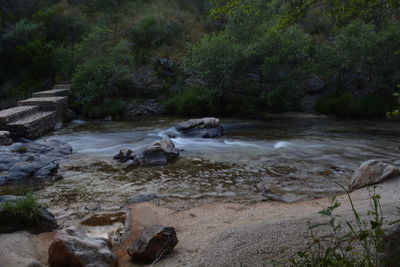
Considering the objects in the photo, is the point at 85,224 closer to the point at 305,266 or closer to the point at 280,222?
the point at 280,222

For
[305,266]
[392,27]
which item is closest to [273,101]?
[392,27]

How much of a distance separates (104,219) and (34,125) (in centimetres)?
839

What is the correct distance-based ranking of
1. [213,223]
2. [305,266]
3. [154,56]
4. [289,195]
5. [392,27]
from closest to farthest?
[305,266], [213,223], [289,195], [392,27], [154,56]

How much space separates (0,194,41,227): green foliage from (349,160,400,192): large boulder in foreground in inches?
203

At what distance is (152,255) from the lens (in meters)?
3.95

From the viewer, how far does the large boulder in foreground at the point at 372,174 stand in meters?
6.45

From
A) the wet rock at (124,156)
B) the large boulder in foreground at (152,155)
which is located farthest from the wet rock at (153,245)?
the wet rock at (124,156)

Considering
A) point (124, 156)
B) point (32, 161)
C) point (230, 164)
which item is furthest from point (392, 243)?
point (32, 161)

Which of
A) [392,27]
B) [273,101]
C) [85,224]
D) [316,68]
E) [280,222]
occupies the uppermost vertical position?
[392,27]

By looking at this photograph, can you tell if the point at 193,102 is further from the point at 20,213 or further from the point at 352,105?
the point at 20,213

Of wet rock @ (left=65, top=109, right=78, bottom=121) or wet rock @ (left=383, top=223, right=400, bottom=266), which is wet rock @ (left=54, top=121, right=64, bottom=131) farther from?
wet rock @ (left=383, top=223, right=400, bottom=266)

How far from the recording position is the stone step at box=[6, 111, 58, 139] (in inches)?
475

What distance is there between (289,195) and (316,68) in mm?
11418

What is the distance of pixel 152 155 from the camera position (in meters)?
8.98
